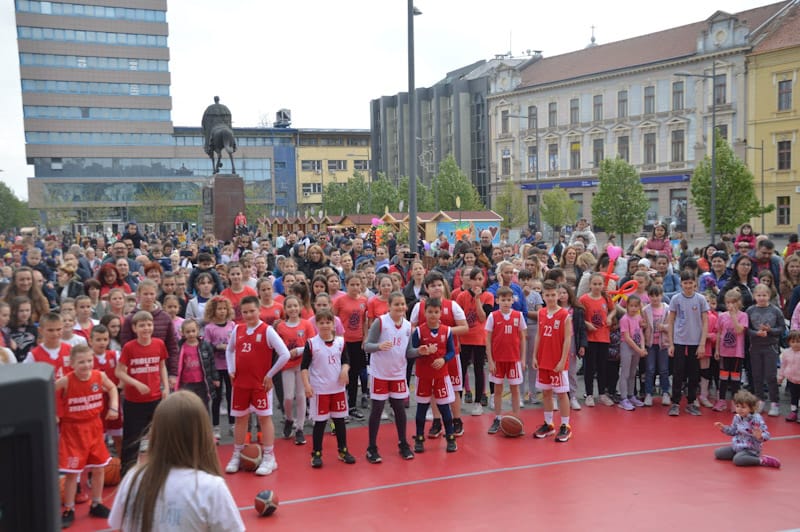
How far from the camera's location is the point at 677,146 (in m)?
56.6

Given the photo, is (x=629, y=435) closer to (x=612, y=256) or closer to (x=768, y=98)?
(x=612, y=256)

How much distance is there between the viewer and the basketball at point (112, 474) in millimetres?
6891

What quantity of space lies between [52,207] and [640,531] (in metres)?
78.2

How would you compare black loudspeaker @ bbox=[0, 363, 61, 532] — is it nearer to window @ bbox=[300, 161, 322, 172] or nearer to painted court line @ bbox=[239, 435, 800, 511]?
painted court line @ bbox=[239, 435, 800, 511]

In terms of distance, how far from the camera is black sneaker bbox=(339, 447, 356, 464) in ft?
24.5

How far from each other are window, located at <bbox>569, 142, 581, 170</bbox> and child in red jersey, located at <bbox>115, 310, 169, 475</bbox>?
60.7m

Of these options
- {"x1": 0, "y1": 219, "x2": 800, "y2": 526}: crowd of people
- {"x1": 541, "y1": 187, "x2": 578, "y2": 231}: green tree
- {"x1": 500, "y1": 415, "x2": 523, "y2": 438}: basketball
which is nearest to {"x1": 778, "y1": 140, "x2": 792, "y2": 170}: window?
{"x1": 541, "y1": 187, "x2": 578, "y2": 231}: green tree

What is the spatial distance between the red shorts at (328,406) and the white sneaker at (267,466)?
0.60m

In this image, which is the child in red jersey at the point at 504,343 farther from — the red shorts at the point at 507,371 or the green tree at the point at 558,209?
the green tree at the point at 558,209

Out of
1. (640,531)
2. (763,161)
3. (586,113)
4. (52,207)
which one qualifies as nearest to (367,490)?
(640,531)

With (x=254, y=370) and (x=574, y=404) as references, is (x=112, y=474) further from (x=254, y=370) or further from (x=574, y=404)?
(x=574, y=404)

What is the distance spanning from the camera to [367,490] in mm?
6688

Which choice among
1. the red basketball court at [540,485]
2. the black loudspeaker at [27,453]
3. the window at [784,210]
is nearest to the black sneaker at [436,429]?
the red basketball court at [540,485]

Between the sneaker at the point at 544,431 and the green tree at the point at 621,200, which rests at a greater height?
the green tree at the point at 621,200
